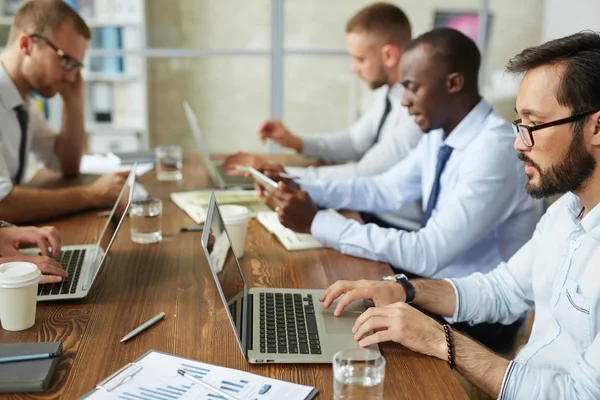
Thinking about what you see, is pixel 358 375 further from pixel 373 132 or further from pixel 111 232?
pixel 373 132

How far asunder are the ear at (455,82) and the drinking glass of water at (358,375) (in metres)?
1.15

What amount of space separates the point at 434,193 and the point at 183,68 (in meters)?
2.99

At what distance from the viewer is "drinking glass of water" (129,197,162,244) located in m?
1.71

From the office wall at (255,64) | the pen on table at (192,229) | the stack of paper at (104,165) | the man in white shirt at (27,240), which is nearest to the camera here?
the man in white shirt at (27,240)

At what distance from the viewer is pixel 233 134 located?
4.70m

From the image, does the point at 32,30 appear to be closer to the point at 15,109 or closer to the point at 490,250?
the point at 15,109

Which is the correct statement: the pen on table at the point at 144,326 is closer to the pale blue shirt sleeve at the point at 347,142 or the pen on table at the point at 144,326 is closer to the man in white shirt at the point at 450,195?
the man in white shirt at the point at 450,195

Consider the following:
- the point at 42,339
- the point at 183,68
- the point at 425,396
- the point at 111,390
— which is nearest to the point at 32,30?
the point at 42,339

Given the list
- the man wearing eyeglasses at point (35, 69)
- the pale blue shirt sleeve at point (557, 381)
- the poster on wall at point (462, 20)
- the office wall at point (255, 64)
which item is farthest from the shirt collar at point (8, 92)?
the poster on wall at point (462, 20)

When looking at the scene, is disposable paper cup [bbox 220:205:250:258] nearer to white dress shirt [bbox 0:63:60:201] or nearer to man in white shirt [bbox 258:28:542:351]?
man in white shirt [bbox 258:28:542:351]

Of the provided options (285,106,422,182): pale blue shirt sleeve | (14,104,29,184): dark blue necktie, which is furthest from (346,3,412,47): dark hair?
(14,104,29,184): dark blue necktie

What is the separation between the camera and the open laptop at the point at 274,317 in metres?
1.08

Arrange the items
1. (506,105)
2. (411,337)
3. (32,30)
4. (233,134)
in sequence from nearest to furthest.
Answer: (411,337), (32,30), (506,105), (233,134)

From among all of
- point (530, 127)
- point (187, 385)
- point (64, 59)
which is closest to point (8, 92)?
point (64, 59)
